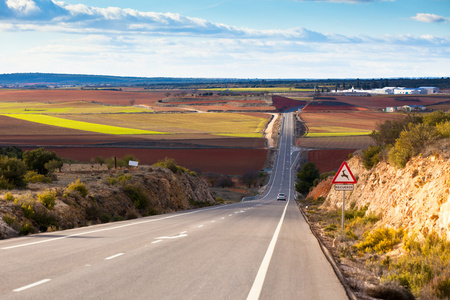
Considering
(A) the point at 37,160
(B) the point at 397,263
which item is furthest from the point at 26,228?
(A) the point at 37,160

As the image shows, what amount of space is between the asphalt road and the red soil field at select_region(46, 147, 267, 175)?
229ft

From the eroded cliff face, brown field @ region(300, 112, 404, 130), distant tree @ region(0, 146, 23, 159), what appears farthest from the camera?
brown field @ region(300, 112, 404, 130)

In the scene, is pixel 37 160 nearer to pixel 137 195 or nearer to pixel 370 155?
pixel 137 195

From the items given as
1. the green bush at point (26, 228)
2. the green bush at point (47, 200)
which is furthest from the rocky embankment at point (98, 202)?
the green bush at point (47, 200)

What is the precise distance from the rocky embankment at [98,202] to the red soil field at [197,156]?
42.5m

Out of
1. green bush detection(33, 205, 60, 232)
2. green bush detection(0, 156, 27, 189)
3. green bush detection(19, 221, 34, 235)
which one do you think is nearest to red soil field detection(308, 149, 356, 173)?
green bush detection(0, 156, 27, 189)

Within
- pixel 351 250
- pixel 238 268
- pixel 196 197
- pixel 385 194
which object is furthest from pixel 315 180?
pixel 238 268

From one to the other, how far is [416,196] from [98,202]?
51.5 ft

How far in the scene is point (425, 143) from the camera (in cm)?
1867

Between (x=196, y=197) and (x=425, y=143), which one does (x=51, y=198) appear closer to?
(x=425, y=143)

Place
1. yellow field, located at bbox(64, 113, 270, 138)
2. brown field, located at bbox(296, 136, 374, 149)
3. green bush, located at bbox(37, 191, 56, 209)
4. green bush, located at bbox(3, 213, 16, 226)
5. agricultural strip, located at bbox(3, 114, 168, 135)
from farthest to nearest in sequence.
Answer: yellow field, located at bbox(64, 113, 270, 138), agricultural strip, located at bbox(3, 114, 168, 135), brown field, located at bbox(296, 136, 374, 149), green bush, located at bbox(37, 191, 56, 209), green bush, located at bbox(3, 213, 16, 226)

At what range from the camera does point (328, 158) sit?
9994cm

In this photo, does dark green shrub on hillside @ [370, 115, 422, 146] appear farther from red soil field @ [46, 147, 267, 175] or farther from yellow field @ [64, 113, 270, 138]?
yellow field @ [64, 113, 270, 138]

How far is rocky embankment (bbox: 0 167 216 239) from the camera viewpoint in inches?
730
